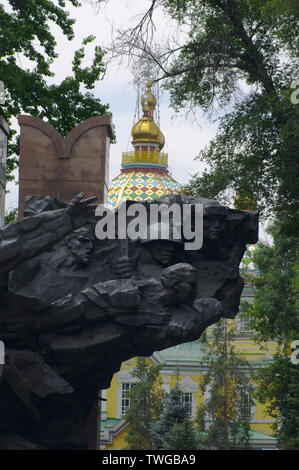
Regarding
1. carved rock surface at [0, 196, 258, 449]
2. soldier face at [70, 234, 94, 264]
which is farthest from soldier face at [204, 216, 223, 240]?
soldier face at [70, 234, 94, 264]

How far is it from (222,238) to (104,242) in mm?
1262

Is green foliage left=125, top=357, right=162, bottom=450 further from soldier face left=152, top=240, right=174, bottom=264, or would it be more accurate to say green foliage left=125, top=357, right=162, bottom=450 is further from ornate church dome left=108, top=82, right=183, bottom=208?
soldier face left=152, top=240, right=174, bottom=264

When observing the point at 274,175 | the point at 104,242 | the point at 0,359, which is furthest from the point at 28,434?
the point at 274,175

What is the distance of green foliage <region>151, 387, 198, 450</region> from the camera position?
21.1m

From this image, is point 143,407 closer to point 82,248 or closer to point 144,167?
point 144,167

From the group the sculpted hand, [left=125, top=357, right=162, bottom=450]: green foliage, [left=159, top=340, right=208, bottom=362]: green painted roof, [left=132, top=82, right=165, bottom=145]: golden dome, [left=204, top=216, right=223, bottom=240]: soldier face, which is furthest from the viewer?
[left=132, top=82, right=165, bottom=145]: golden dome

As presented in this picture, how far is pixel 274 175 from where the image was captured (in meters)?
14.2

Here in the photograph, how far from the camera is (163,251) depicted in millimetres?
9852

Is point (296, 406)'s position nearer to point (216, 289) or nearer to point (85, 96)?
point (85, 96)

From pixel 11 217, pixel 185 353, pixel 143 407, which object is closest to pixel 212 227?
pixel 11 217

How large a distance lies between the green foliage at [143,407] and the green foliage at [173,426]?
0.86 meters

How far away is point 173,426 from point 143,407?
7.97ft

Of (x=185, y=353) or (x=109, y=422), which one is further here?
(x=185, y=353)

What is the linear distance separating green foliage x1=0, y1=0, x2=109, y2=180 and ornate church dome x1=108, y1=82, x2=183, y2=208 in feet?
48.1
